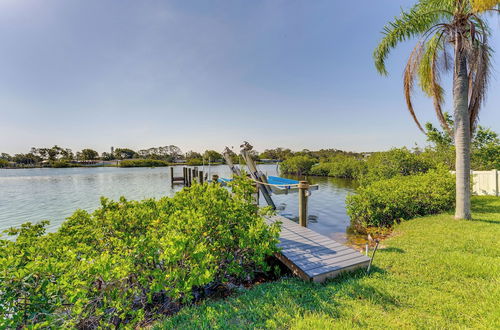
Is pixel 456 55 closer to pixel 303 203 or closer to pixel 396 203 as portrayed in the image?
pixel 396 203

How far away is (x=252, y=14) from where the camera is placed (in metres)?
9.02

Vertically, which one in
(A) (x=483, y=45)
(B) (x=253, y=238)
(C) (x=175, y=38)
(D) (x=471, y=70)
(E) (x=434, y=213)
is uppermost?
(C) (x=175, y=38)

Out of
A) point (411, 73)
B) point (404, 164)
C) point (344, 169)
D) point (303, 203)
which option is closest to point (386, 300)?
point (303, 203)

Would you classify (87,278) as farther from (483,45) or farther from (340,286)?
(483,45)

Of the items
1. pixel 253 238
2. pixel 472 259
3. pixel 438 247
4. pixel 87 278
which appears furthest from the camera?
pixel 438 247

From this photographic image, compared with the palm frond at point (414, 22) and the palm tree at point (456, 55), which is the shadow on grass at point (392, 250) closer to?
the palm tree at point (456, 55)

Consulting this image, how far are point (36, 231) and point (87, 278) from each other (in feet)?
5.83

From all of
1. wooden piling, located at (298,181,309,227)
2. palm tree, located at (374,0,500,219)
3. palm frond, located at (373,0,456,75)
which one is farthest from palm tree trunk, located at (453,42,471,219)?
wooden piling, located at (298,181,309,227)

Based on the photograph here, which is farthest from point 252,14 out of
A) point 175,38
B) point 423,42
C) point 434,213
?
point 434,213

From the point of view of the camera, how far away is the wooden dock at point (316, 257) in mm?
3082

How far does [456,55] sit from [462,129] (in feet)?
6.30

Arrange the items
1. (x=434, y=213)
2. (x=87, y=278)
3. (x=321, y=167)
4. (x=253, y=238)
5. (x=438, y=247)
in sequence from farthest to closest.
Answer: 1. (x=321, y=167)
2. (x=434, y=213)
3. (x=438, y=247)
4. (x=253, y=238)
5. (x=87, y=278)

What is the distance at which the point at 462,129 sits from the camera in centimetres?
548

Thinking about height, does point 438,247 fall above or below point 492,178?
below
